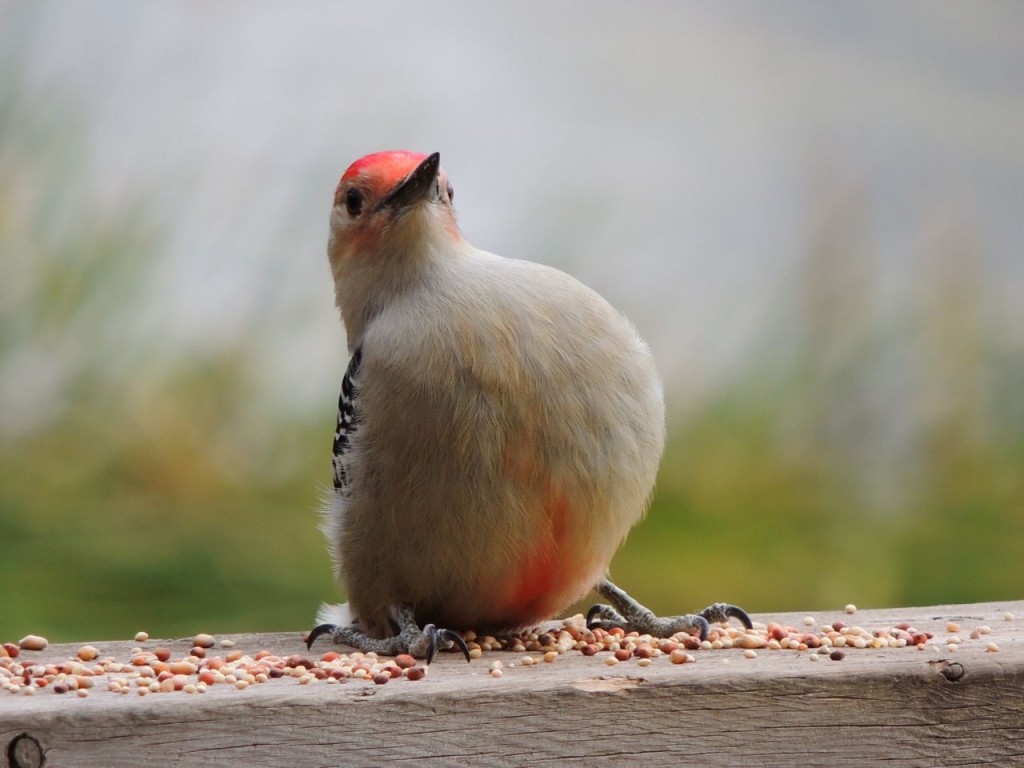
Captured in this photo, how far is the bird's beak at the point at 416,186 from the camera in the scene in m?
2.94

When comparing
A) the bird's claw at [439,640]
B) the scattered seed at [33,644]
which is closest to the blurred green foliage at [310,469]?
the scattered seed at [33,644]

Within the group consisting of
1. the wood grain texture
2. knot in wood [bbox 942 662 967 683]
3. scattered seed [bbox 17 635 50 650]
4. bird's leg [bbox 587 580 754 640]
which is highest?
bird's leg [bbox 587 580 754 640]

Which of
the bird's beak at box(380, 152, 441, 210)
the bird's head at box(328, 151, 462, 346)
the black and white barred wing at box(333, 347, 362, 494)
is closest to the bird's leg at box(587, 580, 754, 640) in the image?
the black and white barred wing at box(333, 347, 362, 494)

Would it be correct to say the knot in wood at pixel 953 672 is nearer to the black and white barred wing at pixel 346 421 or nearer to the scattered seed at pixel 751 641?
the scattered seed at pixel 751 641

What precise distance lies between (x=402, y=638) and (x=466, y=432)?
493mm

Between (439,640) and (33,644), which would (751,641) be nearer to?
(439,640)

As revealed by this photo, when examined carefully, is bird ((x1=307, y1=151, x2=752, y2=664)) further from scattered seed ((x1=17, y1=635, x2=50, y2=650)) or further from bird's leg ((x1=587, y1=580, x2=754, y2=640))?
scattered seed ((x1=17, y1=635, x2=50, y2=650))

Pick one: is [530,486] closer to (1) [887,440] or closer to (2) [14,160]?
(1) [887,440]

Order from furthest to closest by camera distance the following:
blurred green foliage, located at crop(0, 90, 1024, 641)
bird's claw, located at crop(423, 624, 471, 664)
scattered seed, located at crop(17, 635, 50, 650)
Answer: blurred green foliage, located at crop(0, 90, 1024, 641) < scattered seed, located at crop(17, 635, 50, 650) < bird's claw, located at crop(423, 624, 471, 664)

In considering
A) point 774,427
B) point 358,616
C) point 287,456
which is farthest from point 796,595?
point 358,616

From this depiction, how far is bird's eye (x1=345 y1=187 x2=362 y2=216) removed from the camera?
3.12 m

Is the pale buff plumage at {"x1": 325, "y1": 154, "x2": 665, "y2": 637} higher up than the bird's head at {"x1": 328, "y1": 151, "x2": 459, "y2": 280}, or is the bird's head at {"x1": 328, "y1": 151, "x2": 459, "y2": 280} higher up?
the bird's head at {"x1": 328, "y1": 151, "x2": 459, "y2": 280}

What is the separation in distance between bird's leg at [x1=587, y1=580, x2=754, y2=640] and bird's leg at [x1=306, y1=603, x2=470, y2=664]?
0.48m

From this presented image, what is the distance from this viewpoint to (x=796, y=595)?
5.01m
